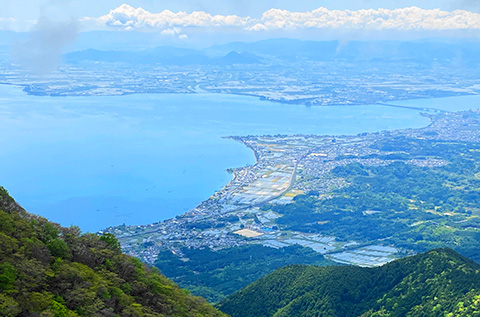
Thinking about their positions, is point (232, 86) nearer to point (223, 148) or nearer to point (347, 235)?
point (223, 148)

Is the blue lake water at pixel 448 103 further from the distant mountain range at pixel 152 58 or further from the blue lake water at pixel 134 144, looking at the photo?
the distant mountain range at pixel 152 58

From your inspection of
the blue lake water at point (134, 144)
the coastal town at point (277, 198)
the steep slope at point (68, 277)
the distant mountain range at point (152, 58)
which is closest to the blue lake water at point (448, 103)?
the blue lake water at point (134, 144)

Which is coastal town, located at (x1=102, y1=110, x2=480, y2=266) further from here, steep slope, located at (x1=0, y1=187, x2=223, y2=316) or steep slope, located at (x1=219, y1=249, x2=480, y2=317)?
steep slope, located at (x1=0, y1=187, x2=223, y2=316)

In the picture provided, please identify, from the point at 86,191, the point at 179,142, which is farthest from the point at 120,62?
the point at 86,191

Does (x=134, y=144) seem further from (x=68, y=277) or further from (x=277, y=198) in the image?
(x=68, y=277)

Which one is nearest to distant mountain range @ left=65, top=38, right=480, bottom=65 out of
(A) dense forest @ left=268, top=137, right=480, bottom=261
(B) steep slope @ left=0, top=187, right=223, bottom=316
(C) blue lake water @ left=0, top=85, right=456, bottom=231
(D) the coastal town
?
(C) blue lake water @ left=0, top=85, right=456, bottom=231

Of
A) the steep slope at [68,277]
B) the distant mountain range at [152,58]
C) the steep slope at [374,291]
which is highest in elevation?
the distant mountain range at [152,58]

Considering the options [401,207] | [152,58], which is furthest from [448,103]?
[152,58]
